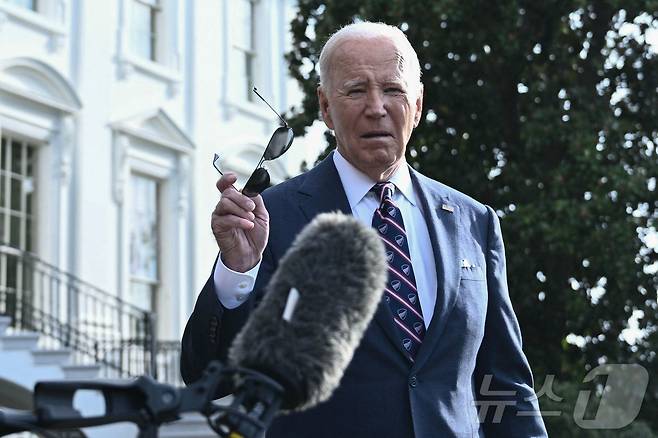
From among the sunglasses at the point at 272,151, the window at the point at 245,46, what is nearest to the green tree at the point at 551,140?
the window at the point at 245,46

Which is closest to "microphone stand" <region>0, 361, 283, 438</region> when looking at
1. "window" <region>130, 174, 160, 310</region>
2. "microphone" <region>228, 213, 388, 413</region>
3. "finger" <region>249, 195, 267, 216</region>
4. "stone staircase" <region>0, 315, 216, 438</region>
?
"microphone" <region>228, 213, 388, 413</region>

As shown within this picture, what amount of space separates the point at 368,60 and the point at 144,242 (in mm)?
18379

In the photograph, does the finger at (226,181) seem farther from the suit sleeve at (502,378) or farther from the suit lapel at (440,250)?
the suit sleeve at (502,378)

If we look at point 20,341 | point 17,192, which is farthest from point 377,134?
point 17,192

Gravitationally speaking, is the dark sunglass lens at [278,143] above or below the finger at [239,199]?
above

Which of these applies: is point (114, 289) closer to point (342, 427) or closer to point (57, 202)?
point (57, 202)

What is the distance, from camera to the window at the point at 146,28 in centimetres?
2258

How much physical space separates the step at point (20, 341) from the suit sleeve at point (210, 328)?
1395 cm

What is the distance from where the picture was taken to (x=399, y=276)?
13.4 ft

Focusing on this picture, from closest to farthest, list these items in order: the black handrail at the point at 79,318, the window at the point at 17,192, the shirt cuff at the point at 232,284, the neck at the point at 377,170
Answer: the shirt cuff at the point at 232,284 < the neck at the point at 377,170 < the black handrail at the point at 79,318 < the window at the point at 17,192

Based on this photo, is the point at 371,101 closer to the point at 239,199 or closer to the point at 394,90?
the point at 394,90

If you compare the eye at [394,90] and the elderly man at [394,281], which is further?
the eye at [394,90]

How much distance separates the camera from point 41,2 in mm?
20344

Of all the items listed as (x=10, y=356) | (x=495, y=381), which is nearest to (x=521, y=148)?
(x=10, y=356)
